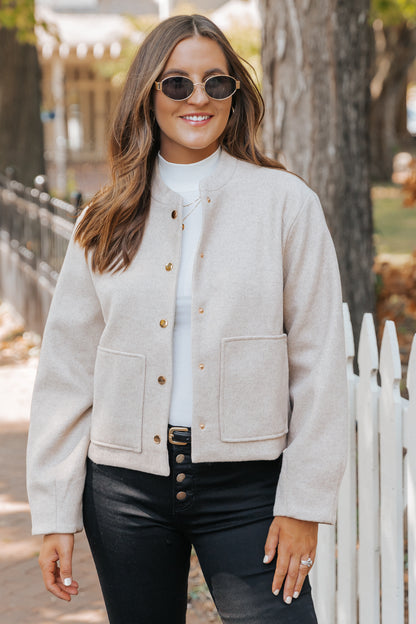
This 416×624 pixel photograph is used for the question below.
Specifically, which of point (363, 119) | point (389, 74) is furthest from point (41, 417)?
point (389, 74)

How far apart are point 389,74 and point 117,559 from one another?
A: 73.3 ft

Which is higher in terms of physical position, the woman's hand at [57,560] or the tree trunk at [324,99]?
the tree trunk at [324,99]

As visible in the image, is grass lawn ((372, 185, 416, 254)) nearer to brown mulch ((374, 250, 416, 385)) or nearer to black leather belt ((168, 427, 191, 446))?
brown mulch ((374, 250, 416, 385))

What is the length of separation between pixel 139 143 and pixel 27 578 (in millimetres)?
2677

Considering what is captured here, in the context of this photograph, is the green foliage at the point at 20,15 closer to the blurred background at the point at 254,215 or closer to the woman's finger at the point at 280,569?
the blurred background at the point at 254,215

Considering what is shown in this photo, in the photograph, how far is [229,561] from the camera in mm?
2082

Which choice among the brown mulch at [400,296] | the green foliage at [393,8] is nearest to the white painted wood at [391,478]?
the brown mulch at [400,296]

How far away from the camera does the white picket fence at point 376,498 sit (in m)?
2.73

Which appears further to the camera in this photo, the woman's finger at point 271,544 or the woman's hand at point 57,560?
the woman's hand at point 57,560

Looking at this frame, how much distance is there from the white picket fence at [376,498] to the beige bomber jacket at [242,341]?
21.9 inches

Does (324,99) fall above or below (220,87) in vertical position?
below

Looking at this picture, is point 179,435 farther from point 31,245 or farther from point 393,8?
point 393,8

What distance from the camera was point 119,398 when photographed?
2176mm

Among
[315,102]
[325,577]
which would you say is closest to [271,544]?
[325,577]
